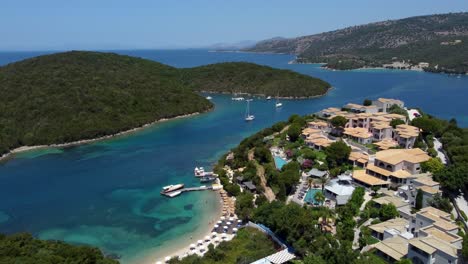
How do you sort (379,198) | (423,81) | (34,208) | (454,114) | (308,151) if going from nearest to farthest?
(379,198), (34,208), (308,151), (454,114), (423,81)

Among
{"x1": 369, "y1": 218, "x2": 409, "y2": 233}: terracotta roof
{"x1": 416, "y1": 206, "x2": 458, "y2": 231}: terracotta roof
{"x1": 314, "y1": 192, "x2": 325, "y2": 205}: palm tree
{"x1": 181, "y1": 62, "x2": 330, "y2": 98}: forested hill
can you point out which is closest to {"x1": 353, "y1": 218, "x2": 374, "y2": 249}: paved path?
{"x1": 369, "y1": 218, "x2": 409, "y2": 233}: terracotta roof

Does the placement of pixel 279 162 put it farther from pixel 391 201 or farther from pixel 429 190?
pixel 429 190

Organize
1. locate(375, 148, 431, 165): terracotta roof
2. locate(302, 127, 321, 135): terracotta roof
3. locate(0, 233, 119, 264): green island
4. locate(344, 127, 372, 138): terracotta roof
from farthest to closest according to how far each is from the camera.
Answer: locate(302, 127, 321, 135): terracotta roof < locate(344, 127, 372, 138): terracotta roof < locate(375, 148, 431, 165): terracotta roof < locate(0, 233, 119, 264): green island

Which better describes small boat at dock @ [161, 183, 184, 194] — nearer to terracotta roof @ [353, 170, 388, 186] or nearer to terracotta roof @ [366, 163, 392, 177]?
terracotta roof @ [353, 170, 388, 186]

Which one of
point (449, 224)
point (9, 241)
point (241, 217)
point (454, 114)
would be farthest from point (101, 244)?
point (454, 114)

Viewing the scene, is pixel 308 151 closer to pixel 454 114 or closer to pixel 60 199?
pixel 60 199

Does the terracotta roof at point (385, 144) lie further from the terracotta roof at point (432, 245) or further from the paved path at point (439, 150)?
the terracotta roof at point (432, 245)
